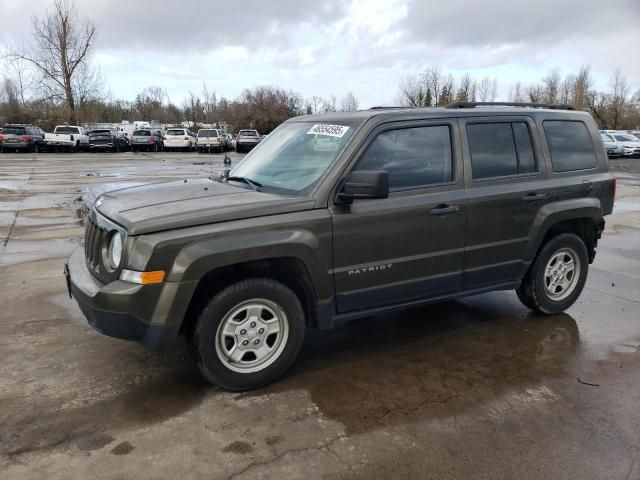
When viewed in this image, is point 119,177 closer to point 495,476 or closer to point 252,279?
point 252,279

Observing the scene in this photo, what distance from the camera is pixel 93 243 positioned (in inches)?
148

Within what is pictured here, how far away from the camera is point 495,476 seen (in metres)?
2.83

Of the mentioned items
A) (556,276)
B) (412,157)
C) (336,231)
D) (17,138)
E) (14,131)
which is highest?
(14,131)

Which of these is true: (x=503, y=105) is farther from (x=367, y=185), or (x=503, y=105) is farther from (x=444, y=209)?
(x=367, y=185)

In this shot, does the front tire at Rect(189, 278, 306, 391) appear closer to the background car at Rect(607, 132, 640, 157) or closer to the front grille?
the front grille

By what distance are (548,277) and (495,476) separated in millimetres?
2727

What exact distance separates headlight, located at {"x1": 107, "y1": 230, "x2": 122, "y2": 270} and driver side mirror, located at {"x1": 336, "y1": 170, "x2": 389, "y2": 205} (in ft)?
5.02

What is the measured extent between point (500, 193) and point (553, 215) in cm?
68

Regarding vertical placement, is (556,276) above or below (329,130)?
below

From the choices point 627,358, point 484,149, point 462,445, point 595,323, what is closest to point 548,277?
point 595,323

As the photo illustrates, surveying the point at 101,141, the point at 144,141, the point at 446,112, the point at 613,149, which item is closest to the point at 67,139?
the point at 101,141

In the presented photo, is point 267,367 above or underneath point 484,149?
underneath

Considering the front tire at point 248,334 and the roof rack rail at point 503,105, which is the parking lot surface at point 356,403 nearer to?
the front tire at point 248,334

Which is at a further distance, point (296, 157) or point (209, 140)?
point (209, 140)
